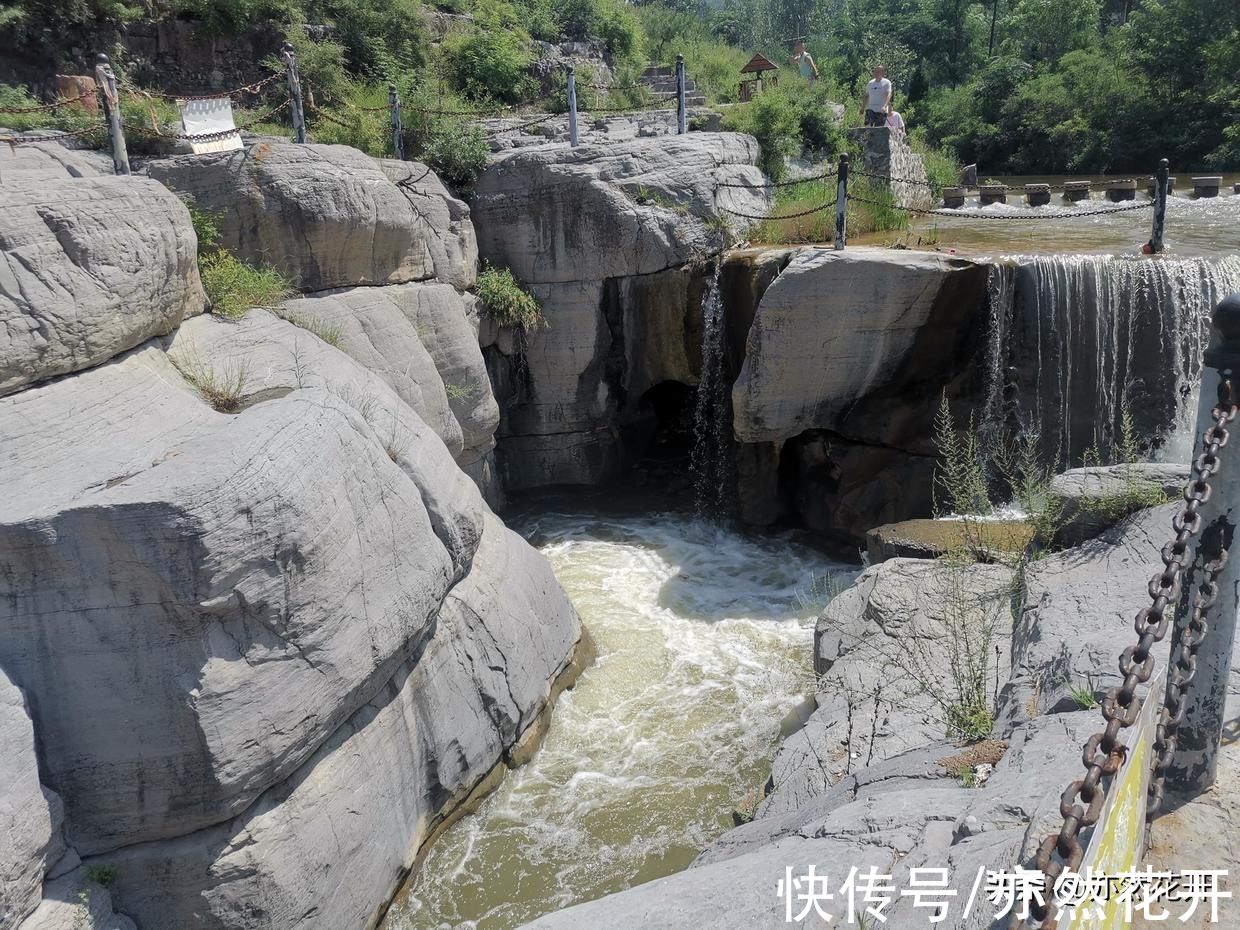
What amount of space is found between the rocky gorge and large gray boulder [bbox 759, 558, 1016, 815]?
0.12 ft

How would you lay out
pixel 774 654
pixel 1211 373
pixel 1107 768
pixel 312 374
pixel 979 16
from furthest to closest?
pixel 979 16, pixel 774 654, pixel 312 374, pixel 1211 373, pixel 1107 768

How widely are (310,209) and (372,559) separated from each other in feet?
14.2

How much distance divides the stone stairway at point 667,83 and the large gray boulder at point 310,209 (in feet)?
23.9

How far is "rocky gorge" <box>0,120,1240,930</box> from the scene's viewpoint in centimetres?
438

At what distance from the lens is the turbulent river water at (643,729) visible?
576 cm

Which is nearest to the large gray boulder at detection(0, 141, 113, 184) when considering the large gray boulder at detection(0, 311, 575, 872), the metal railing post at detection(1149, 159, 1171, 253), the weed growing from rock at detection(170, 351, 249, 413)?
the weed growing from rock at detection(170, 351, 249, 413)

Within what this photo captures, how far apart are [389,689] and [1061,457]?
6916 millimetres

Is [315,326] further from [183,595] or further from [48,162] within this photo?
[183,595]

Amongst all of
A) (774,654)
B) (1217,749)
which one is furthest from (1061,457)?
(1217,749)

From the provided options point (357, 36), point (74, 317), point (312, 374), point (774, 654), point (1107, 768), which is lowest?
point (774, 654)

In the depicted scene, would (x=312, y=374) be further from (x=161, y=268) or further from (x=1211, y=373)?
(x=1211, y=373)

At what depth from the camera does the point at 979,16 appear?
121ft

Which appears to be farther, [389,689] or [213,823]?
[389,689]

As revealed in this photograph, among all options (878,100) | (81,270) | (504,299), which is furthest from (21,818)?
(878,100)
